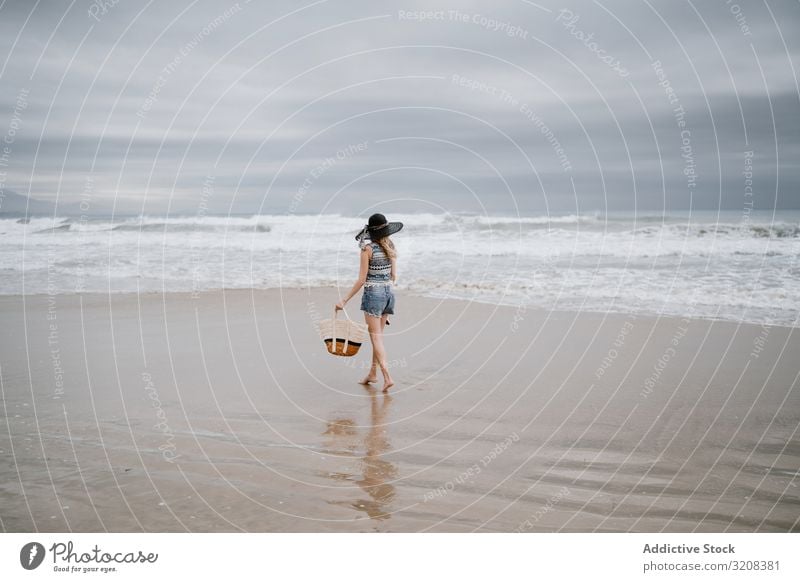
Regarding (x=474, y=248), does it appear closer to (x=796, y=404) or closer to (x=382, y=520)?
(x=796, y=404)

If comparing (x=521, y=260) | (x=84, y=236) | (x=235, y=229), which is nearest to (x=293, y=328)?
(x=521, y=260)

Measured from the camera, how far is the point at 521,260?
1016 inches

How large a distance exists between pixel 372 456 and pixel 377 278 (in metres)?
3.21

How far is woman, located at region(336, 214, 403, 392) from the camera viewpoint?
8.94m

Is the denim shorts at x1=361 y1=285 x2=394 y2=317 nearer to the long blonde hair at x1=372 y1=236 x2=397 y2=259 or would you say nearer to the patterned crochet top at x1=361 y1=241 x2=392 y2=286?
the patterned crochet top at x1=361 y1=241 x2=392 y2=286

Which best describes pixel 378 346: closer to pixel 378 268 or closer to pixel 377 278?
pixel 377 278

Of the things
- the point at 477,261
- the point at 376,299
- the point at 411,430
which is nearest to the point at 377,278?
the point at 376,299

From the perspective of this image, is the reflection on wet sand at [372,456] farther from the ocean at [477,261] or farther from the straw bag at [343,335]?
the ocean at [477,261]

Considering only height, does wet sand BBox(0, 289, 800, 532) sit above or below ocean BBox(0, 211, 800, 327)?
below

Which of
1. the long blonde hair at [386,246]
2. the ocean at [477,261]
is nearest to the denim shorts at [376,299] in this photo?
the long blonde hair at [386,246]

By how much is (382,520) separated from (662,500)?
228 cm

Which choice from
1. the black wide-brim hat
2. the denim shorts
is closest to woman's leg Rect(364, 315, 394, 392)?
the denim shorts

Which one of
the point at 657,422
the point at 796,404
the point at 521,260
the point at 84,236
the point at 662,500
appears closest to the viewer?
the point at 662,500

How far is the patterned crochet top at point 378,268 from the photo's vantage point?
9047mm
